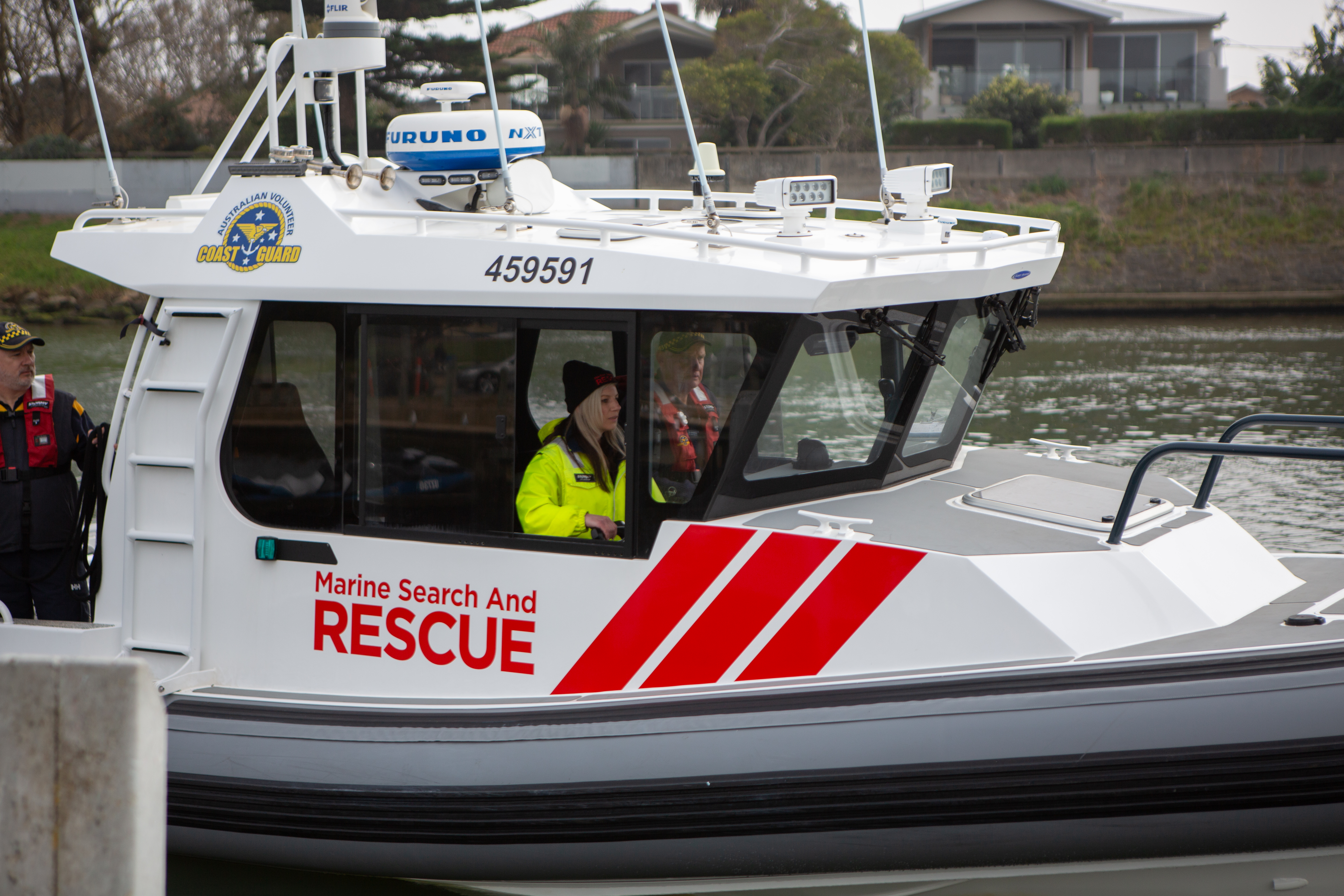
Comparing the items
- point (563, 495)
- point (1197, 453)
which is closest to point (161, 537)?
point (563, 495)

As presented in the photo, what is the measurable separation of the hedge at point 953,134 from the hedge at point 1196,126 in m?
1.19

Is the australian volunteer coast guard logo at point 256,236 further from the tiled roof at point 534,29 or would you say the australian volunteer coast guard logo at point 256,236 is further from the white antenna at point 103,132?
the tiled roof at point 534,29

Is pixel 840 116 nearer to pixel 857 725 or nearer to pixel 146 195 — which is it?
pixel 146 195

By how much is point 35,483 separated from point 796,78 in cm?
2809

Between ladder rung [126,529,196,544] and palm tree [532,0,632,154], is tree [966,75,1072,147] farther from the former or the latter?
ladder rung [126,529,196,544]

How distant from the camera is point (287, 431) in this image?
392cm

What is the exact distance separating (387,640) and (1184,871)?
2.35m

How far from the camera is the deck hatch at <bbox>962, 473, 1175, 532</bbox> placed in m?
3.77

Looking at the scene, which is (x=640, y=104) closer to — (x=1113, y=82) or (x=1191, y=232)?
(x=1113, y=82)

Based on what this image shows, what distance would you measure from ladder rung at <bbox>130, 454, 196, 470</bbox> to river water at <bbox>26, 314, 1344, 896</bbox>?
4.44ft

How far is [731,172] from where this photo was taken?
26.6 metres

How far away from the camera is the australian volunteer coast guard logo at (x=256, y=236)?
12.5ft

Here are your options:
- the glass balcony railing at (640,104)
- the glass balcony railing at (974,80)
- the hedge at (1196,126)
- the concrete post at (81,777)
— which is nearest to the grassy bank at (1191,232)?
the hedge at (1196,126)

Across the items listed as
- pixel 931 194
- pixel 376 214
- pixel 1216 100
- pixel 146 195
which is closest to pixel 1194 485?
pixel 931 194
